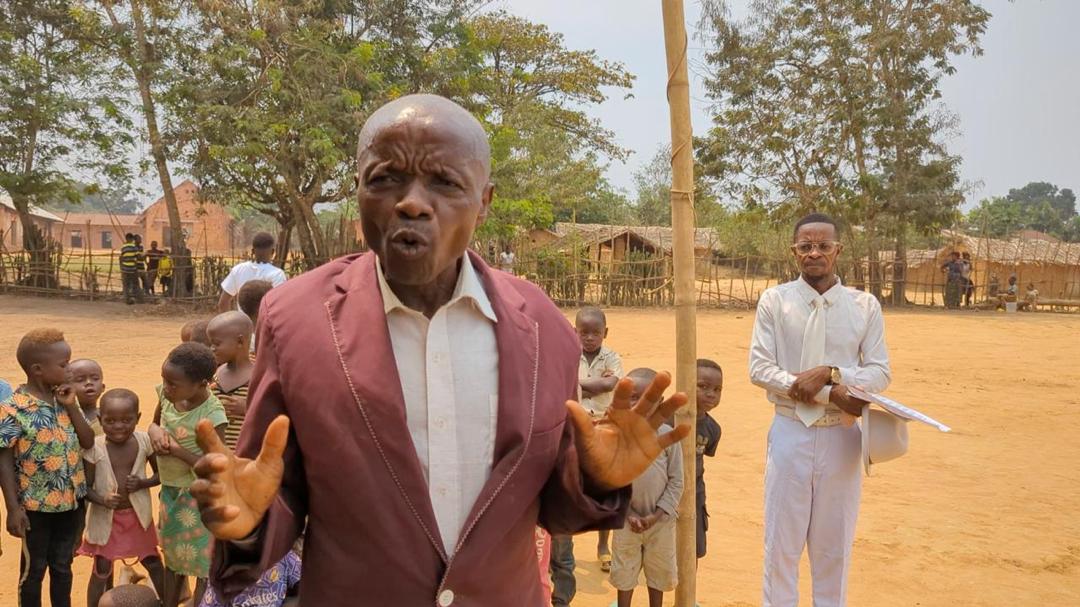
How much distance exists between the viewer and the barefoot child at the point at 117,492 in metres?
3.47

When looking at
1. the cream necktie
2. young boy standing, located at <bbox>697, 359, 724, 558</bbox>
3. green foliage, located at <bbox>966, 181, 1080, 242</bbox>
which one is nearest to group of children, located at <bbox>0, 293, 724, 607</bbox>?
young boy standing, located at <bbox>697, 359, 724, 558</bbox>

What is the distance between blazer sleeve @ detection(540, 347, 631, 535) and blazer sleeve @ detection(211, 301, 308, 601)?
0.47 meters

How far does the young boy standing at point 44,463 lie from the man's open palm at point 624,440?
282 cm

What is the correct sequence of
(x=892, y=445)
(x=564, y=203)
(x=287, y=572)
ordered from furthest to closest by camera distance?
(x=564, y=203) < (x=892, y=445) < (x=287, y=572)

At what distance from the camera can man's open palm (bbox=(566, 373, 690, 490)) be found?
4.69 feet

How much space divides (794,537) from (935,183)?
2192cm

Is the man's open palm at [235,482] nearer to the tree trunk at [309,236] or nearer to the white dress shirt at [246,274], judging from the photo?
the white dress shirt at [246,274]

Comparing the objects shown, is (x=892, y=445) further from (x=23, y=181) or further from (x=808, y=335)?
(x=23, y=181)

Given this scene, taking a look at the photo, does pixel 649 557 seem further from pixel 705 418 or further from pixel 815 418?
pixel 815 418

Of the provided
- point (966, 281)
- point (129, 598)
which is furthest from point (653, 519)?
point (966, 281)

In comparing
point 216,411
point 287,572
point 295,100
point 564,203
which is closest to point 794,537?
point 287,572

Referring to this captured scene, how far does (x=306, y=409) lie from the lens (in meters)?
1.33

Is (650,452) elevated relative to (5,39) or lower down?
lower down

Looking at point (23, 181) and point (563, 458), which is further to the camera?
point (23, 181)
